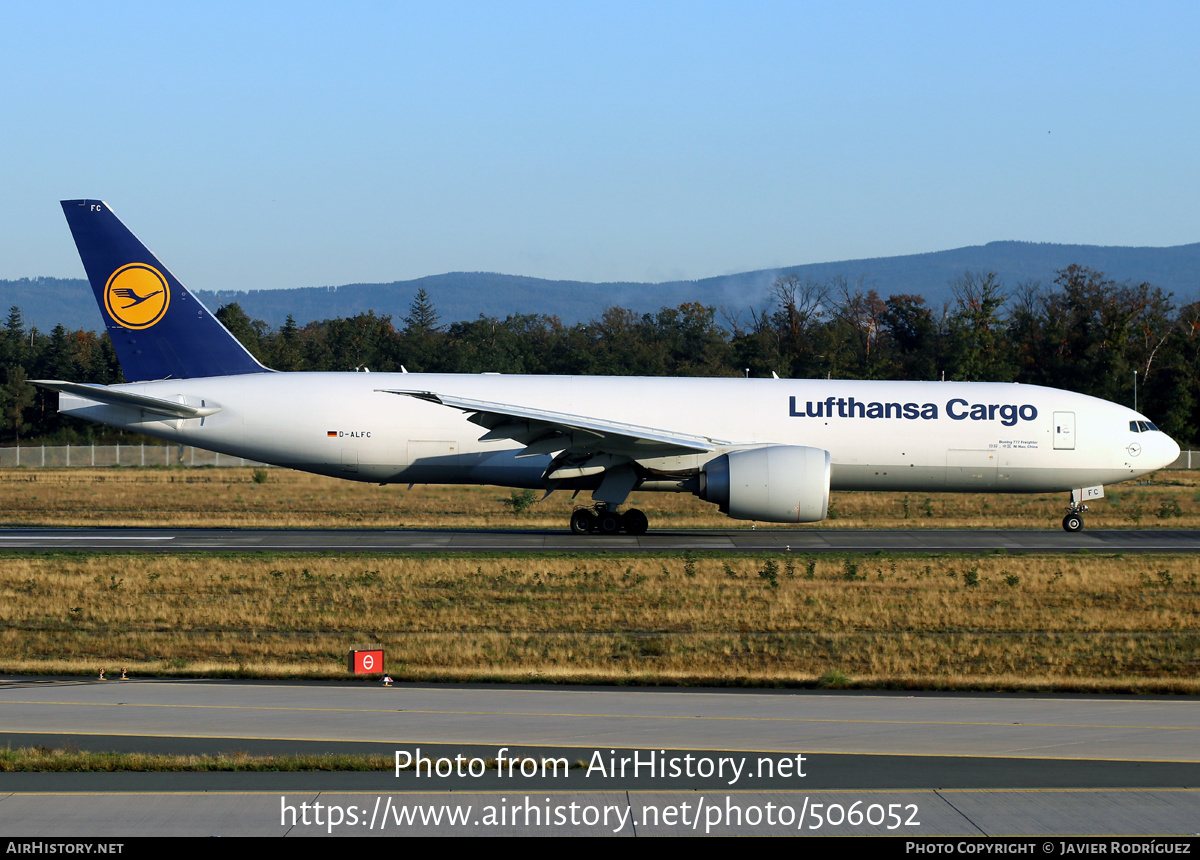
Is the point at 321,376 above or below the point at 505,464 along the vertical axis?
above

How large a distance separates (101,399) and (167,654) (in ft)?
44.2

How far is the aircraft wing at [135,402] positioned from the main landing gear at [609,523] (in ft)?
27.5

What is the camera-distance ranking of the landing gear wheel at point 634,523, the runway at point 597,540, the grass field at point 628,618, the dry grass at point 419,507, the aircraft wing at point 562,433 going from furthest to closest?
the dry grass at point 419,507, the landing gear wheel at point 634,523, the aircraft wing at point 562,433, the runway at point 597,540, the grass field at point 628,618

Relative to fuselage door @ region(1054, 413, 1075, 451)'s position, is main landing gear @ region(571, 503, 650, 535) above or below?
below

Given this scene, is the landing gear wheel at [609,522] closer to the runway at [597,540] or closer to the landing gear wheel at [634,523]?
the landing gear wheel at [634,523]

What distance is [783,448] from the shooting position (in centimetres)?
2281

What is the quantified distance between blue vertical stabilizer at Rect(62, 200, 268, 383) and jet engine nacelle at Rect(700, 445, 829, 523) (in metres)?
11.5

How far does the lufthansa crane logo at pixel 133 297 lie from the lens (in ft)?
84.1

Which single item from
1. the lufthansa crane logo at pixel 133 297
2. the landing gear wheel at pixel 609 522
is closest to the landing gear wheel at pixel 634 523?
the landing gear wheel at pixel 609 522

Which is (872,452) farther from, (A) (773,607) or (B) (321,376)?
(B) (321,376)

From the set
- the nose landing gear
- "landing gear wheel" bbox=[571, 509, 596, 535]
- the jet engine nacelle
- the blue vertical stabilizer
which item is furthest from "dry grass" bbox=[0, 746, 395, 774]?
the nose landing gear

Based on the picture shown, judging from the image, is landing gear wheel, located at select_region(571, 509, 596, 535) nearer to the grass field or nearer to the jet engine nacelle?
the jet engine nacelle

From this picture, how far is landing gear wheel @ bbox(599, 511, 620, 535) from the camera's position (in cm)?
2439

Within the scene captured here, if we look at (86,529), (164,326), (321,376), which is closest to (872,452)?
(321,376)
